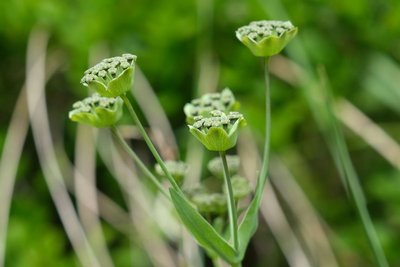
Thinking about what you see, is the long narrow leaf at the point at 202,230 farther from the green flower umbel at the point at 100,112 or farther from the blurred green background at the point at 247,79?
the blurred green background at the point at 247,79

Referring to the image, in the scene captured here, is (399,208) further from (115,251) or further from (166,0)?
(166,0)

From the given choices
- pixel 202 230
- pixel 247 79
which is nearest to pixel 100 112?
pixel 202 230

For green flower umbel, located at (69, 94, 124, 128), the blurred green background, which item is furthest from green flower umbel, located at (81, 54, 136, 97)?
the blurred green background

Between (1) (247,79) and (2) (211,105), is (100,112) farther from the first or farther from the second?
(1) (247,79)

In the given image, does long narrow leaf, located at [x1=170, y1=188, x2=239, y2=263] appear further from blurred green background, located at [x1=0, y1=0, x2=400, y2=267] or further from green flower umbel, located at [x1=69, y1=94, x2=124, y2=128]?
blurred green background, located at [x1=0, y1=0, x2=400, y2=267]

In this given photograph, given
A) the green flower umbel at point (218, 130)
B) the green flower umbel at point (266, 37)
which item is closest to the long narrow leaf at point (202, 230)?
the green flower umbel at point (218, 130)

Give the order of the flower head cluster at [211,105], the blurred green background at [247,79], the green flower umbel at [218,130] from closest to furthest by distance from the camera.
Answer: the green flower umbel at [218,130]
the flower head cluster at [211,105]
the blurred green background at [247,79]
